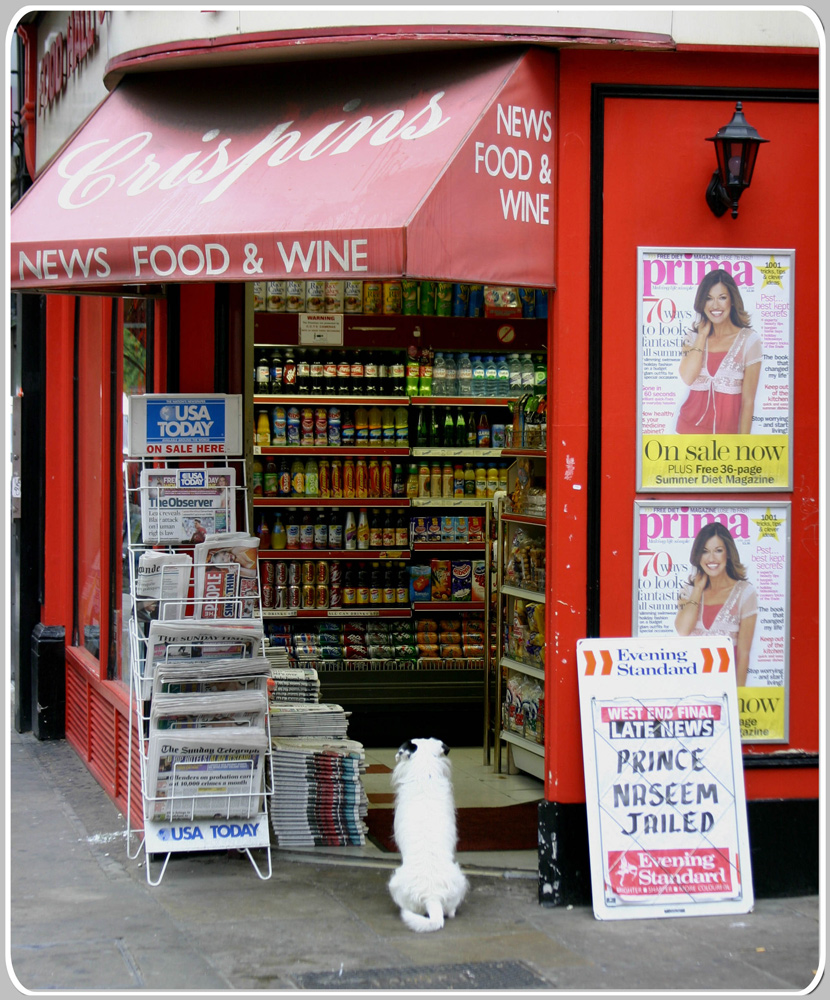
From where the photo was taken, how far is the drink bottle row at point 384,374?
31.3 feet

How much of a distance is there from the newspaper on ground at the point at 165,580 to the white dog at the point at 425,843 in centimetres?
156

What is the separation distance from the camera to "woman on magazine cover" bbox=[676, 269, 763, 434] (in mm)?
5848

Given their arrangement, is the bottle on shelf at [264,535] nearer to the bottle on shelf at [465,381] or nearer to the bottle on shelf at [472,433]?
the bottle on shelf at [472,433]

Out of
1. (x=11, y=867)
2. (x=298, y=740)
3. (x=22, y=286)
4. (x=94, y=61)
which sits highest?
(x=94, y=61)

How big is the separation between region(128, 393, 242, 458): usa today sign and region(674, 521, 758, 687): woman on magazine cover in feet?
→ 8.69

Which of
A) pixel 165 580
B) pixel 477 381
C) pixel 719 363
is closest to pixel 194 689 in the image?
pixel 165 580

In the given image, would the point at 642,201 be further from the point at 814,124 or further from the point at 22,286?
the point at 22,286

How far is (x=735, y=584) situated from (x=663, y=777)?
984 mm

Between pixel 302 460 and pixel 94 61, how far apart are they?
3410 millimetres

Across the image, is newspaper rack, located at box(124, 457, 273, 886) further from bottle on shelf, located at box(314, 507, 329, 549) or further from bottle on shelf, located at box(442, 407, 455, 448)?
bottle on shelf, located at box(442, 407, 455, 448)

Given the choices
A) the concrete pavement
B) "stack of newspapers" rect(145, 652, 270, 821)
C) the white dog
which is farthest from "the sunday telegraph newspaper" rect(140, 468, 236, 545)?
the white dog

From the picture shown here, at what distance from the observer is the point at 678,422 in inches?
230

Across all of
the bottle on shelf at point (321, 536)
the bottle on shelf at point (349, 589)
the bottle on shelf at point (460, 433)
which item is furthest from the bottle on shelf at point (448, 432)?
the bottle on shelf at point (349, 589)

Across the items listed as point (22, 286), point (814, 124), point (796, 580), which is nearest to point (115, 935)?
point (22, 286)
